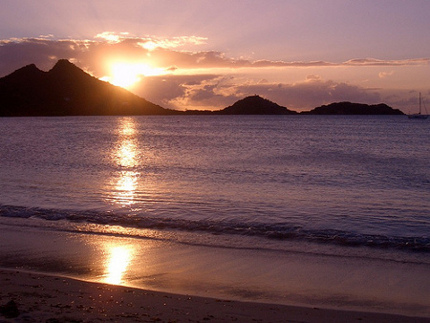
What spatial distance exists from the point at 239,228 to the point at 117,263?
3.83m

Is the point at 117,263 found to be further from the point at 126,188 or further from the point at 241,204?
the point at 126,188

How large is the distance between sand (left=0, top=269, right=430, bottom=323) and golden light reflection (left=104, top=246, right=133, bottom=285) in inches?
24.9

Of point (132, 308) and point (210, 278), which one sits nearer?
point (132, 308)

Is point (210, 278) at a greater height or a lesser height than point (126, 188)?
lesser

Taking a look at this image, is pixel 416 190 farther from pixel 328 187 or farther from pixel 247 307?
pixel 247 307

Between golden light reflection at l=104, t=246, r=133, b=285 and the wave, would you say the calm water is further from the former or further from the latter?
golden light reflection at l=104, t=246, r=133, b=285

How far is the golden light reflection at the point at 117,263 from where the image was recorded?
7930 millimetres

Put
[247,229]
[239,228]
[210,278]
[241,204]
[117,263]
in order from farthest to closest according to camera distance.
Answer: [241,204] → [239,228] → [247,229] → [117,263] → [210,278]

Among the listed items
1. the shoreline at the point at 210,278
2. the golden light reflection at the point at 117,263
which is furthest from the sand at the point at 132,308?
the golden light reflection at the point at 117,263

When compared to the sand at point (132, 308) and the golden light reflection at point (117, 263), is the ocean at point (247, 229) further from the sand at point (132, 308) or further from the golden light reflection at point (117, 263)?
the sand at point (132, 308)

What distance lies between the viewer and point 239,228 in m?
11.9

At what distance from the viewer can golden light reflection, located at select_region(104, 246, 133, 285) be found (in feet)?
26.0

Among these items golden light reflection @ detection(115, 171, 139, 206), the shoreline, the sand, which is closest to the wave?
the shoreline

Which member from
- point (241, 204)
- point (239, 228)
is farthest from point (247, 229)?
point (241, 204)
